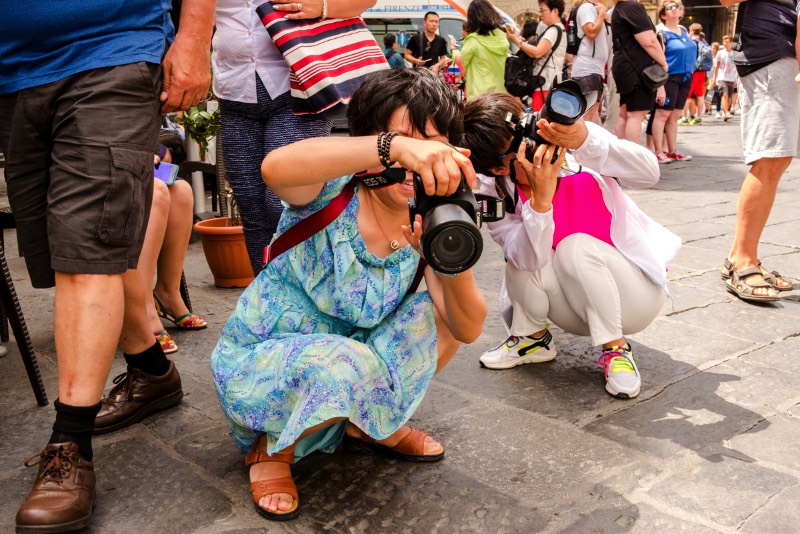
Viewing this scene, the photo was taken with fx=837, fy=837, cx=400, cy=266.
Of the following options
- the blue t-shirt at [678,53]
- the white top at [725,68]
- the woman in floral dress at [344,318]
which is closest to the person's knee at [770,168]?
the woman in floral dress at [344,318]

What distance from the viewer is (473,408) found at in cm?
247

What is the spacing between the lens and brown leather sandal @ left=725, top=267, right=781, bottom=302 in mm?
3453

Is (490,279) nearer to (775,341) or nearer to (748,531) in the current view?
(775,341)

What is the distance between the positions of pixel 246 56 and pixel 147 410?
1066 millimetres

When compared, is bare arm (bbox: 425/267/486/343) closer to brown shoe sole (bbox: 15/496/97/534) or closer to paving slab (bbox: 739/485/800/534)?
paving slab (bbox: 739/485/800/534)

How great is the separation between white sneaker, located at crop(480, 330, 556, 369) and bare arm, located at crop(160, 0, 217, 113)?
1.32 metres

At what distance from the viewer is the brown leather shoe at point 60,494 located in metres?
1.73

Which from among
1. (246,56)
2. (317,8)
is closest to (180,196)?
(246,56)

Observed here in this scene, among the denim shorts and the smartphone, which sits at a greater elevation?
the denim shorts

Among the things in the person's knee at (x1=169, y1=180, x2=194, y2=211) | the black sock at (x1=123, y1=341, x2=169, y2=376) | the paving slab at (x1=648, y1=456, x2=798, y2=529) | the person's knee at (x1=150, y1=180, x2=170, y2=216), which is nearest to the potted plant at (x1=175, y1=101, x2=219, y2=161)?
the person's knee at (x1=169, y1=180, x2=194, y2=211)

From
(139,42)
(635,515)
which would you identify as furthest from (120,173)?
(635,515)

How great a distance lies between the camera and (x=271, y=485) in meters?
1.88

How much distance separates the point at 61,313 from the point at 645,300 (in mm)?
1715

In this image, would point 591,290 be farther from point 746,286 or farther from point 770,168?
point 770,168
